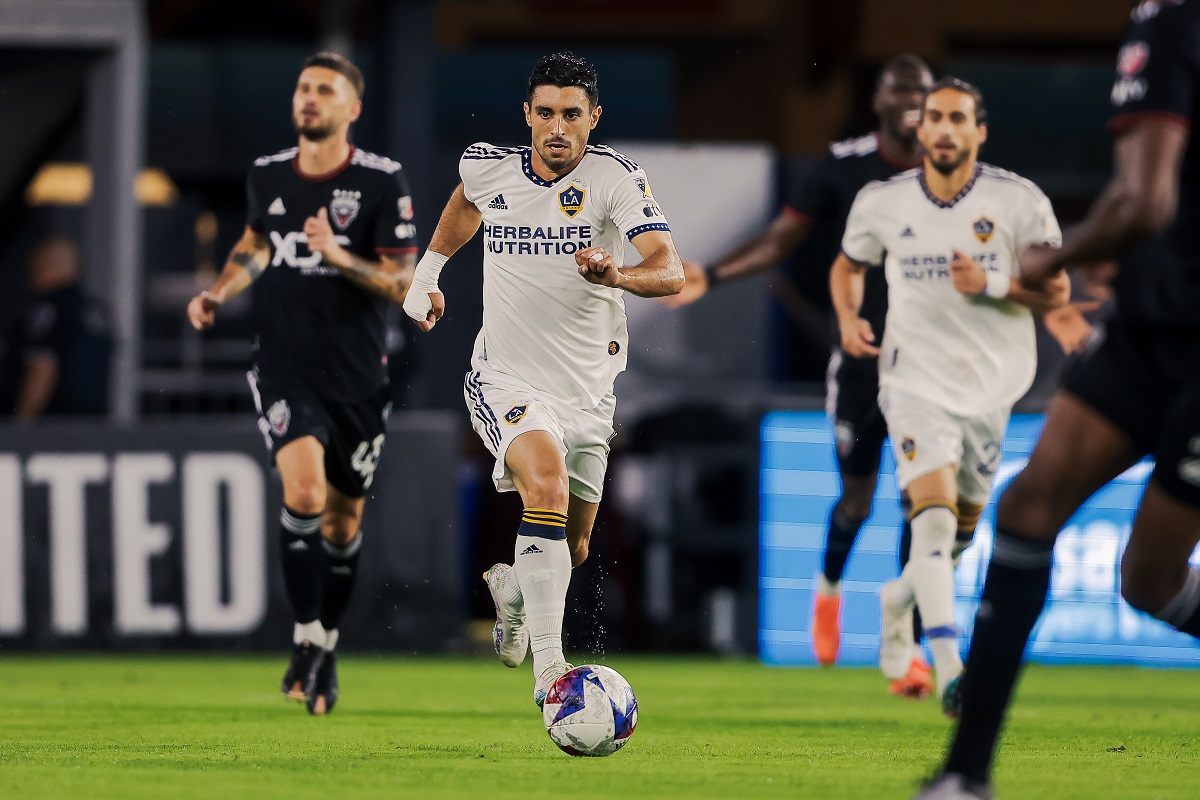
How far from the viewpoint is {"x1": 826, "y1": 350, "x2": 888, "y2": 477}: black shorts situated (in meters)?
9.71

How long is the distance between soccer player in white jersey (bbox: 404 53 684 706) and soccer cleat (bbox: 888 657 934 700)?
2560mm

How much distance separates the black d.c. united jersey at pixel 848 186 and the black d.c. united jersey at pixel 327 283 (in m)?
2.39

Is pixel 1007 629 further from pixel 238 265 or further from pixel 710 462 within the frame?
pixel 710 462

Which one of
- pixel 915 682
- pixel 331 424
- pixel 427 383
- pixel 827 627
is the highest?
pixel 331 424

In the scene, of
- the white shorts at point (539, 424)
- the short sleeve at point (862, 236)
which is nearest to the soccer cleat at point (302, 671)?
the white shorts at point (539, 424)

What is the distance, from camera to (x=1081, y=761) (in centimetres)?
642

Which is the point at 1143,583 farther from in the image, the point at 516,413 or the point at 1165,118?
the point at 516,413

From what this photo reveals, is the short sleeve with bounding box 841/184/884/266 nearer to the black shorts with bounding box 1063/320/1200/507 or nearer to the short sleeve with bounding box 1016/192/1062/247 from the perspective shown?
the short sleeve with bounding box 1016/192/1062/247

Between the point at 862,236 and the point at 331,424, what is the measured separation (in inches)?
96.8

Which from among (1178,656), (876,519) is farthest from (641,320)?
(1178,656)

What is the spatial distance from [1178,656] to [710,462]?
3.07 meters

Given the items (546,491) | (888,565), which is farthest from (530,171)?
(888,565)

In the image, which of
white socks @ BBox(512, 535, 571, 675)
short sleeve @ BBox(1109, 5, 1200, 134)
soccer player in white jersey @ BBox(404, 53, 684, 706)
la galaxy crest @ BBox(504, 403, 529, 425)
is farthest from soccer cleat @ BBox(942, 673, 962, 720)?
short sleeve @ BBox(1109, 5, 1200, 134)

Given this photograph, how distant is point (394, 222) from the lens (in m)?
8.23
